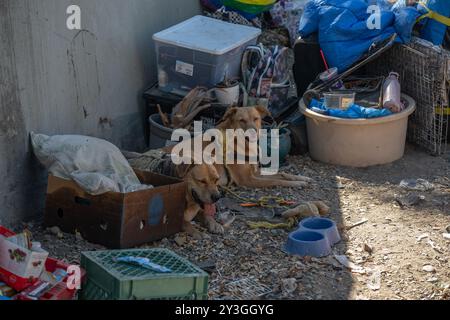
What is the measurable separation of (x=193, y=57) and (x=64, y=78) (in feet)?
5.29

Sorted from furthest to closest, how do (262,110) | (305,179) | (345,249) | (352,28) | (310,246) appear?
(352,28)
(262,110)
(305,179)
(345,249)
(310,246)

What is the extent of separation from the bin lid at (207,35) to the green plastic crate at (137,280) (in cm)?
330

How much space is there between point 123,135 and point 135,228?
196 cm

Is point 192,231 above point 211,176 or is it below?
below

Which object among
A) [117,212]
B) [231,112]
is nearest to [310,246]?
[117,212]

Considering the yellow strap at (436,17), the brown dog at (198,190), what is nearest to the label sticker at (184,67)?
the brown dog at (198,190)

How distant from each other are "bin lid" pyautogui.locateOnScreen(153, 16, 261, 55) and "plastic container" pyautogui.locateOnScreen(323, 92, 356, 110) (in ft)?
3.18

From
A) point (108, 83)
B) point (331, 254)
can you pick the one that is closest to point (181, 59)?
point (108, 83)

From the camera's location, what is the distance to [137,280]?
12.5 feet

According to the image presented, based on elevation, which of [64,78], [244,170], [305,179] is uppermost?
[64,78]

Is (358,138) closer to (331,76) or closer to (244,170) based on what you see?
(331,76)
